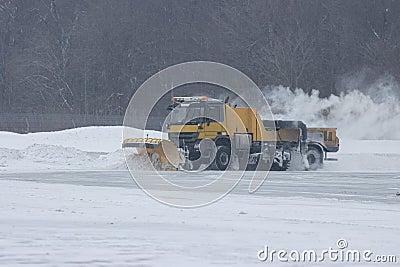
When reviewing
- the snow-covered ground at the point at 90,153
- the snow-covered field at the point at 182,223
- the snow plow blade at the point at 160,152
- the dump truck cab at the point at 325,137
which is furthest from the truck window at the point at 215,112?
the snow-covered field at the point at 182,223

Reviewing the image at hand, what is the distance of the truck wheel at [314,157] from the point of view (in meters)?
32.4

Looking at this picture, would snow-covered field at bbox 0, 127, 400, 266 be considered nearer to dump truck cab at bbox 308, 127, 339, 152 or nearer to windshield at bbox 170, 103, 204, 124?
windshield at bbox 170, 103, 204, 124

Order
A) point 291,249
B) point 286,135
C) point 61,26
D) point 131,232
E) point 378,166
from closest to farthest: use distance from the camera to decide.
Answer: point 291,249, point 131,232, point 286,135, point 378,166, point 61,26

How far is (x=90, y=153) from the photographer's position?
35531mm

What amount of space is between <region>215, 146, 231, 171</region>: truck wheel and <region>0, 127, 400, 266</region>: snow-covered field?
5.55 metres

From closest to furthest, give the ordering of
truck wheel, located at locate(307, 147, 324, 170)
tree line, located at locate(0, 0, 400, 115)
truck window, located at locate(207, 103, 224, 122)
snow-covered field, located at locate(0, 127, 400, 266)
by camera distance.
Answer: snow-covered field, located at locate(0, 127, 400, 266) < truck window, located at locate(207, 103, 224, 122) < truck wheel, located at locate(307, 147, 324, 170) < tree line, located at locate(0, 0, 400, 115)

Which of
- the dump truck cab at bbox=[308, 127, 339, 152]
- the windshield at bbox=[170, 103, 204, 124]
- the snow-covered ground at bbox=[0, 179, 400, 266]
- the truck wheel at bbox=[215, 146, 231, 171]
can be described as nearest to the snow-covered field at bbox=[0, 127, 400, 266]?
the snow-covered ground at bbox=[0, 179, 400, 266]

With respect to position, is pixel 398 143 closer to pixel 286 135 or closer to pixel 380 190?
pixel 286 135

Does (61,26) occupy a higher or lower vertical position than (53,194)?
higher

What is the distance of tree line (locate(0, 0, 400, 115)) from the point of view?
6581cm

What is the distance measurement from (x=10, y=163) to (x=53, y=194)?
14.7 metres

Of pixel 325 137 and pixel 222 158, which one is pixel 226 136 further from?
pixel 325 137

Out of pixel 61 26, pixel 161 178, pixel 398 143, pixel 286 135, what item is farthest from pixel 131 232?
pixel 61 26

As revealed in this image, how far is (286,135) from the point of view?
31.3 meters
